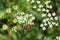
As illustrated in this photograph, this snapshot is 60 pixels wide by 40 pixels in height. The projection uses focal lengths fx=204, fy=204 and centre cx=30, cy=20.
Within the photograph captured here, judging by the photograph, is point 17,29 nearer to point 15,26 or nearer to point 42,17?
point 15,26

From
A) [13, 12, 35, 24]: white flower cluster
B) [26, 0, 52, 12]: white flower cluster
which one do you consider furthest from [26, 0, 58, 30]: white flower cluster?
[13, 12, 35, 24]: white flower cluster

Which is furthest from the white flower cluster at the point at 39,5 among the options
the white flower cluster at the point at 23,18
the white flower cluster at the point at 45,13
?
the white flower cluster at the point at 23,18

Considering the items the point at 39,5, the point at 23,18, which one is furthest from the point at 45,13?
the point at 23,18

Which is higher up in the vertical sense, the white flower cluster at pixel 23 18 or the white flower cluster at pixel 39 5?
the white flower cluster at pixel 39 5

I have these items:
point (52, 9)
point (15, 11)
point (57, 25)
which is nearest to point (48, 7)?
point (52, 9)

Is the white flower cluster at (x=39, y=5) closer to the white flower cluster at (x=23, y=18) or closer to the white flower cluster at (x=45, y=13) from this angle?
the white flower cluster at (x=45, y=13)

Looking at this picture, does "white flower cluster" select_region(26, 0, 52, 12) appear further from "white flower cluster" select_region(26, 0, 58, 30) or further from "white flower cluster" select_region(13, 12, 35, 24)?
"white flower cluster" select_region(13, 12, 35, 24)

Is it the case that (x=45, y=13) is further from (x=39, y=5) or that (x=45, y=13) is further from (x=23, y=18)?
(x=23, y=18)
